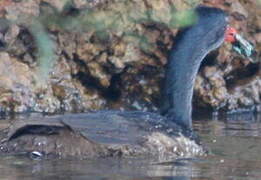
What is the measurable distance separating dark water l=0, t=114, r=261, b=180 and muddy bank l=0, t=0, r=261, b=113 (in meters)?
2.07

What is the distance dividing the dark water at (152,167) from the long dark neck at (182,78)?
674 millimetres

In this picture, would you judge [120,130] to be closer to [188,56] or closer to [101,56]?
[188,56]

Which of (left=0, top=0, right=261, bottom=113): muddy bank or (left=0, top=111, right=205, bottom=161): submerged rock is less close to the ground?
(left=0, top=0, right=261, bottom=113): muddy bank

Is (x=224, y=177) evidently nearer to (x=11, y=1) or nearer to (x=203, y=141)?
(x=203, y=141)

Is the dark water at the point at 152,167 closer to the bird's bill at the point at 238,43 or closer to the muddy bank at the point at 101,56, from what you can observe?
the bird's bill at the point at 238,43

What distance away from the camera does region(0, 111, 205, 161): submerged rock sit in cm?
1023

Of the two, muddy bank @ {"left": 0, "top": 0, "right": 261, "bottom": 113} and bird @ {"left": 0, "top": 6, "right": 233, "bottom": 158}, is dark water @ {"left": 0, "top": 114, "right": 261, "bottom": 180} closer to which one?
bird @ {"left": 0, "top": 6, "right": 233, "bottom": 158}

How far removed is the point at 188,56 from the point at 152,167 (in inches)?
108

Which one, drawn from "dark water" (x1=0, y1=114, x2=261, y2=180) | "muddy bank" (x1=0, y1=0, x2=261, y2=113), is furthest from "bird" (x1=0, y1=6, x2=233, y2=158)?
"muddy bank" (x1=0, y1=0, x2=261, y2=113)

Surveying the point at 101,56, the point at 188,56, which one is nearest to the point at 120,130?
the point at 188,56

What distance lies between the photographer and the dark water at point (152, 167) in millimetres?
9438

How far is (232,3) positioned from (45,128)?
425 cm

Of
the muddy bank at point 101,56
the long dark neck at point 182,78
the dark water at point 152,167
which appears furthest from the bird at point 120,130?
the muddy bank at point 101,56

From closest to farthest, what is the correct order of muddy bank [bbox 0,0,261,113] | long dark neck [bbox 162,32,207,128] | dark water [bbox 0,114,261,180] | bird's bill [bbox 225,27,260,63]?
1. dark water [bbox 0,114,261,180]
2. long dark neck [bbox 162,32,207,128]
3. muddy bank [bbox 0,0,261,113]
4. bird's bill [bbox 225,27,260,63]
